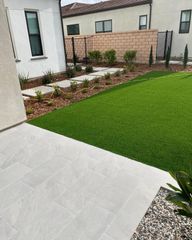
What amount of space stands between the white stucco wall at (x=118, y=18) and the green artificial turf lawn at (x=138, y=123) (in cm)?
955

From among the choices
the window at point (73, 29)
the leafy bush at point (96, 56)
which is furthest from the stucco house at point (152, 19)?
the leafy bush at point (96, 56)

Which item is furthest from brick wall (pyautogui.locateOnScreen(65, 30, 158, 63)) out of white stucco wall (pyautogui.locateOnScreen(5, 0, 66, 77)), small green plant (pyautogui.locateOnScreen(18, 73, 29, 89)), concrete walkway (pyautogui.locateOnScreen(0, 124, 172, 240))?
concrete walkway (pyautogui.locateOnScreen(0, 124, 172, 240))

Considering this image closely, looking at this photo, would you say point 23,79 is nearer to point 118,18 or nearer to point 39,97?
point 39,97

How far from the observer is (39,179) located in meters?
2.53

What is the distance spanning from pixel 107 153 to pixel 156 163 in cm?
73

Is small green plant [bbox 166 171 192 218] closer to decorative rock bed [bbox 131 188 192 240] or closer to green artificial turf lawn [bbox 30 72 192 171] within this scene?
decorative rock bed [bbox 131 188 192 240]

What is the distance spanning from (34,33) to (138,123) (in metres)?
6.35

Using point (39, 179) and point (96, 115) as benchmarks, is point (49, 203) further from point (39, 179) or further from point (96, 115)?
point (96, 115)

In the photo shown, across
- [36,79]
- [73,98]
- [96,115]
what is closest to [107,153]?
[96,115]

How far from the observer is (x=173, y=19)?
12.5 m

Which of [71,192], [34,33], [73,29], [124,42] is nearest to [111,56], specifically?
[124,42]

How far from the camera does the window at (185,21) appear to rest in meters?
12.0

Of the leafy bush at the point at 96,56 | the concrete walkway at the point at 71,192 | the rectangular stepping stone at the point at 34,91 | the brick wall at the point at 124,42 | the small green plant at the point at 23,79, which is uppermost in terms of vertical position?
the brick wall at the point at 124,42

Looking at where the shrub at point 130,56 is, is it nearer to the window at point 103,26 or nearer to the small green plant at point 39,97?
the window at point 103,26
